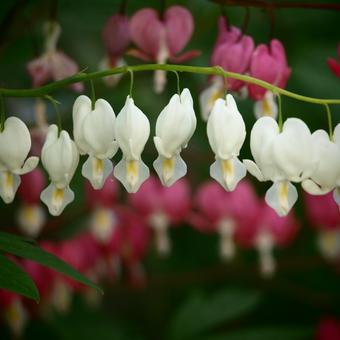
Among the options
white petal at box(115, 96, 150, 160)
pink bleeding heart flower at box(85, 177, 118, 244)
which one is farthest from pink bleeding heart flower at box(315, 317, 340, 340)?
white petal at box(115, 96, 150, 160)

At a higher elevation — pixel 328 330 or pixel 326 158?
pixel 326 158

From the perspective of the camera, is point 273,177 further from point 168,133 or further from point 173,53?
point 173,53

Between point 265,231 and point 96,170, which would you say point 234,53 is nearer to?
point 96,170

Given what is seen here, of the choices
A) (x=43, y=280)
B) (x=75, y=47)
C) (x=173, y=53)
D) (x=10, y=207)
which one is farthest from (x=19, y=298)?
(x=75, y=47)

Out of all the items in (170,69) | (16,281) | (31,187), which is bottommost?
(31,187)

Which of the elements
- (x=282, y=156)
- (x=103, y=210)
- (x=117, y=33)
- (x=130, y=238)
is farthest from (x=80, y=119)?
(x=130, y=238)

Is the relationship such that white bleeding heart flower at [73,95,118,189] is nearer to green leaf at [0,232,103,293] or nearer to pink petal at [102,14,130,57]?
green leaf at [0,232,103,293]
